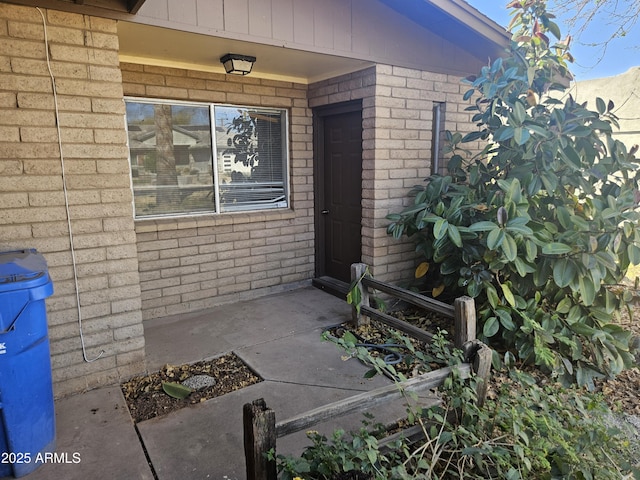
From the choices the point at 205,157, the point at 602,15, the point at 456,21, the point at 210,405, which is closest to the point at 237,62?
the point at 205,157

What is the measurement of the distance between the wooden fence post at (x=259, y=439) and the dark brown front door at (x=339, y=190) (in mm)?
3571

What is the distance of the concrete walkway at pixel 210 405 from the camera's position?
7.99 ft

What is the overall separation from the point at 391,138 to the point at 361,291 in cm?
173

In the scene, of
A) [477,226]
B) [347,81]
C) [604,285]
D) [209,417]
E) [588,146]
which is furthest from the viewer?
[347,81]

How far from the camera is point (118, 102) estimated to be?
124 inches

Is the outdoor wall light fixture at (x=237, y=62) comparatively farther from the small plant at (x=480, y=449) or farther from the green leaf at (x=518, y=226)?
the small plant at (x=480, y=449)

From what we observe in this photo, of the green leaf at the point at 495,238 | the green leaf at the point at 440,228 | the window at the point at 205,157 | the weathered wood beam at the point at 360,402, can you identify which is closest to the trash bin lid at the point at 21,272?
the weathered wood beam at the point at 360,402

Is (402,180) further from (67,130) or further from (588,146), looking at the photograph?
(67,130)

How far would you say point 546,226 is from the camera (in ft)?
11.9

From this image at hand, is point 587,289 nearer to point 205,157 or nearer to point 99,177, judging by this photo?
point 99,177

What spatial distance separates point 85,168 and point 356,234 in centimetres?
313

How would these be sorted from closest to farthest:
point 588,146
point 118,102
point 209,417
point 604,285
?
point 209,417 < point 118,102 < point 588,146 < point 604,285

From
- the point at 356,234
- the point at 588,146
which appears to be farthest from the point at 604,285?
the point at 356,234

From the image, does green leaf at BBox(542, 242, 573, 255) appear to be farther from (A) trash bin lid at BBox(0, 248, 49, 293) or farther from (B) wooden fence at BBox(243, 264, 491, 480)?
(A) trash bin lid at BBox(0, 248, 49, 293)
